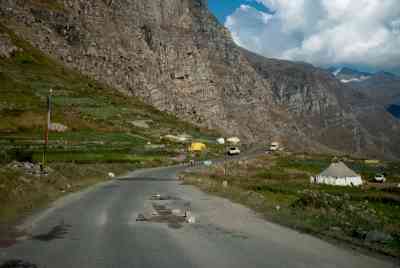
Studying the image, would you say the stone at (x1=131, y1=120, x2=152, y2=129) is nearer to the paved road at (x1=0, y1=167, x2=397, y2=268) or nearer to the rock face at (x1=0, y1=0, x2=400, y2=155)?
the rock face at (x1=0, y1=0, x2=400, y2=155)

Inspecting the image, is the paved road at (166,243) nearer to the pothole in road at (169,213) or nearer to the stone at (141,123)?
the pothole in road at (169,213)

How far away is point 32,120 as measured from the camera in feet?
286

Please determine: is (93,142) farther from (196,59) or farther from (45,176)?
(196,59)

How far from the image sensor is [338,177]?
68875mm

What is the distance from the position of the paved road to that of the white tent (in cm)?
4916

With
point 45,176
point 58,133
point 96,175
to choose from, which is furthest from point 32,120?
point 45,176

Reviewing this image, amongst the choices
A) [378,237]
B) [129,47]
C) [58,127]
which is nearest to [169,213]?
[378,237]

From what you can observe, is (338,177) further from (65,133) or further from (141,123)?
(141,123)

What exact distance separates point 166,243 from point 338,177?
196ft

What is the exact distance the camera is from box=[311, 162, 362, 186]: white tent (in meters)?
66.8

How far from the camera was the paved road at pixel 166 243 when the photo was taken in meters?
11.0

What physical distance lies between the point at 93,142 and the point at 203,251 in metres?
66.8

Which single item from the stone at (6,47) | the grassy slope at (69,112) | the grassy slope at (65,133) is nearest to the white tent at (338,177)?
the grassy slope at (65,133)

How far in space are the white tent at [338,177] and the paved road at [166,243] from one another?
49163 mm
